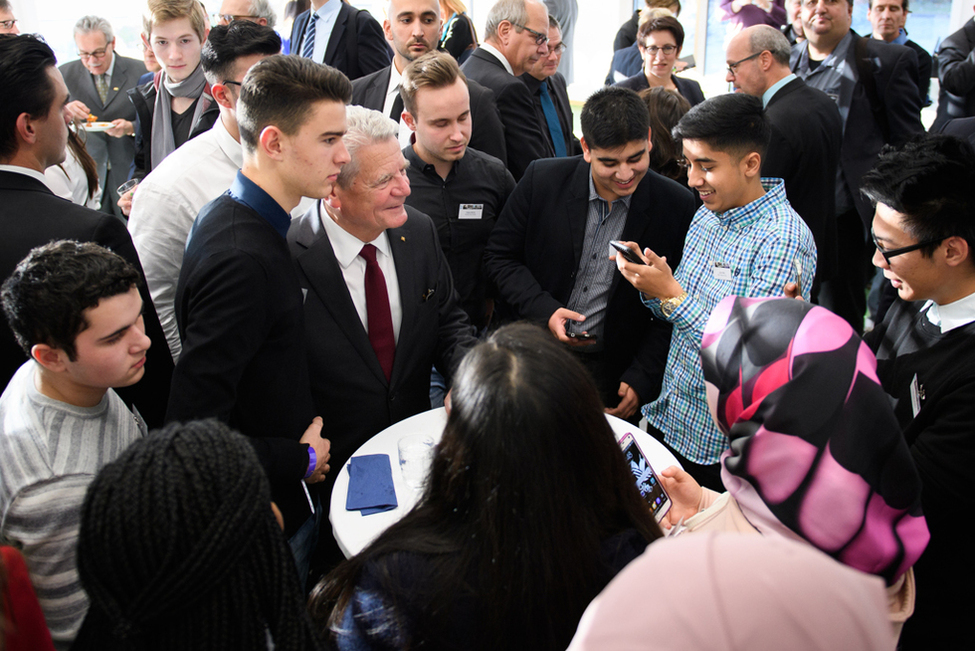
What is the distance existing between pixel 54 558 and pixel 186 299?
0.67 metres

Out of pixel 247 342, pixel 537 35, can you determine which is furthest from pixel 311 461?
pixel 537 35

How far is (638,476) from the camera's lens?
1.63m

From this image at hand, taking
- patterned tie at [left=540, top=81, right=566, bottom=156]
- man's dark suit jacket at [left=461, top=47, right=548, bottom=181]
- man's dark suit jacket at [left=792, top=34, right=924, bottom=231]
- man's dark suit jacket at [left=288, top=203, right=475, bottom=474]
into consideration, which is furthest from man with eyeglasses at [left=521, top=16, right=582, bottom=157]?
man's dark suit jacket at [left=288, top=203, right=475, bottom=474]

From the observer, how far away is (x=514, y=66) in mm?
4199

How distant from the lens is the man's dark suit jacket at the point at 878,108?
420 cm

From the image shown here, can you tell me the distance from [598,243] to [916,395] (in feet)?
4.28

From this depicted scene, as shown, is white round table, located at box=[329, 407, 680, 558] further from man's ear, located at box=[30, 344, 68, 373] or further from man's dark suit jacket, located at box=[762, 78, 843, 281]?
man's dark suit jacket, located at box=[762, 78, 843, 281]

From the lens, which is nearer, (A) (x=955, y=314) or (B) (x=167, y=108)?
(A) (x=955, y=314)

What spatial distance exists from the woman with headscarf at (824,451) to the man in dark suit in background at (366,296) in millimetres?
1236

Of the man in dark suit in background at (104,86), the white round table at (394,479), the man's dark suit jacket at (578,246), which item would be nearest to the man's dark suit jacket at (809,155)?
the man's dark suit jacket at (578,246)

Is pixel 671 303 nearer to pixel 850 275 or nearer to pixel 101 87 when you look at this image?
pixel 850 275

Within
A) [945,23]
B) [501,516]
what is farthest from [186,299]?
[945,23]

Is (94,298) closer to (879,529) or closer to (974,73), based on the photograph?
(879,529)

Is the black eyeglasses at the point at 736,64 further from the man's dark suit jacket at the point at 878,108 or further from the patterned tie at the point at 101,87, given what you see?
the patterned tie at the point at 101,87
